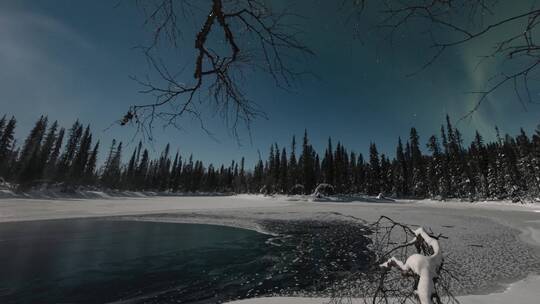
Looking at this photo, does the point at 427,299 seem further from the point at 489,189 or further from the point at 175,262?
the point at 489,189

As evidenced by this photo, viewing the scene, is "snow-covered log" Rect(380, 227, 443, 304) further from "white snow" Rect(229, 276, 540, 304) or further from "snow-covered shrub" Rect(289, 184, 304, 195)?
"snow-covered shrub" Rect(289, 184, 304, 195)

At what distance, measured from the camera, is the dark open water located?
520 centimetres

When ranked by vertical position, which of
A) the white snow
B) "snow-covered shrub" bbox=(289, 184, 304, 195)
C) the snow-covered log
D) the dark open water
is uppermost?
"snow-covered shrub" bbox=(289, 184, 304, 195)

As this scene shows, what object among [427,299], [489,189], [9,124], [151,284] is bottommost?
[151,284]

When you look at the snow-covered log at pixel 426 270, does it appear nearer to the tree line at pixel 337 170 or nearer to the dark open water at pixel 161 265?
the dark open water at pixel 161 265

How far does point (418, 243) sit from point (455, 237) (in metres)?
11.1

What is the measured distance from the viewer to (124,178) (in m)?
70.2

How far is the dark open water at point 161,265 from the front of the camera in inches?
205

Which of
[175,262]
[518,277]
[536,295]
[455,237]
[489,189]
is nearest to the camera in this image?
[536,295]

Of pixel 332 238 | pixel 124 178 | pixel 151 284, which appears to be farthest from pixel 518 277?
pixel 124 178

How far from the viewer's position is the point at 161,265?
7227mm

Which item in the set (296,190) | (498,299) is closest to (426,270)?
(498,299)

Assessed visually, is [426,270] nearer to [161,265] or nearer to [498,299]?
[498,299]

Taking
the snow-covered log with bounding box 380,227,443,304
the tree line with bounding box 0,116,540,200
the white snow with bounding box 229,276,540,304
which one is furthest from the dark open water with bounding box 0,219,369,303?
the tree line with bounding box 0,116,540,200
